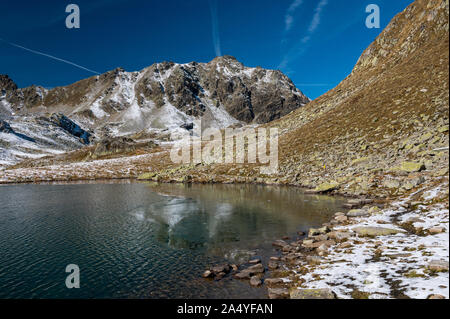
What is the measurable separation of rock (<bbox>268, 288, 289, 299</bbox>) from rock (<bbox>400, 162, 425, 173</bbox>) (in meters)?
30.4

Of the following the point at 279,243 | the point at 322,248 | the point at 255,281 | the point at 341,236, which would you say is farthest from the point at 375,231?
the point at 255,281

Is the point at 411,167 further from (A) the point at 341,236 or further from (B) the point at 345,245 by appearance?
(B) the point at 345,245

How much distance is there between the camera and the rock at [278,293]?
1405 cm

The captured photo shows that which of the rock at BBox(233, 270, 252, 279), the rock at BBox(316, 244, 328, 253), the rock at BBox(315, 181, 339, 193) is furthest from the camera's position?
the rock at BBox(315, 181, 339, 193)

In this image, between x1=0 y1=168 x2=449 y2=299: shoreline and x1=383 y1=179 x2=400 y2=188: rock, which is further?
x1=383 y1=179 x2=400 y2=188: rock

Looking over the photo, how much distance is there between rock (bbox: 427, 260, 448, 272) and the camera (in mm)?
12538

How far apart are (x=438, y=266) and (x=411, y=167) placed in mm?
28183

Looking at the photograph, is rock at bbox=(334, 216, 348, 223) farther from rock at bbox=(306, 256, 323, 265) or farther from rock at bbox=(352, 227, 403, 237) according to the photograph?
rock at bbox=(306, 256, 323, 265)

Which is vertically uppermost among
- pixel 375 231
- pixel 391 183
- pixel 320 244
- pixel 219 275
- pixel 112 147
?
pixel 112 147

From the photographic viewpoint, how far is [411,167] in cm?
3581

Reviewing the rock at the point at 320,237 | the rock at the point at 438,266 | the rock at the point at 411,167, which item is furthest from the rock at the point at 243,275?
the rock at the point at 411,167

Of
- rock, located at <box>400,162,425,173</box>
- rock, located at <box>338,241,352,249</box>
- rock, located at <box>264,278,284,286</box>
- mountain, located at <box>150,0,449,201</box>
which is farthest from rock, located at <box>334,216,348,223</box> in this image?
rock, located at <box>400,162,425,173</box>

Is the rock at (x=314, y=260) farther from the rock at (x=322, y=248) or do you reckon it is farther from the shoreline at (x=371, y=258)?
the rock at (x=322, y=248)

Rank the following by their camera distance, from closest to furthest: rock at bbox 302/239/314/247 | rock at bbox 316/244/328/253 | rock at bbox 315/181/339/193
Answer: rock at bbox 316/244/328/253, rock at bbox 302/239/314/247, rock at bbox 315/181/339/193
